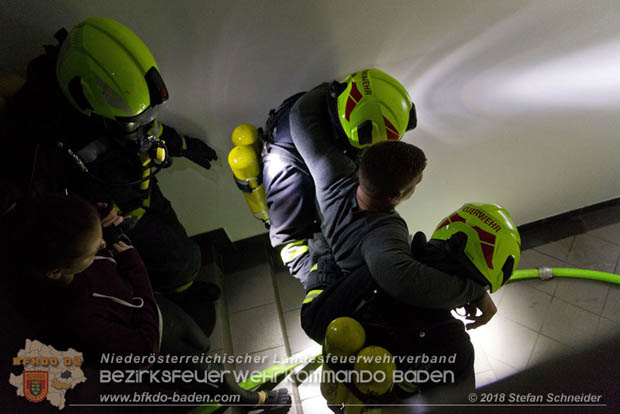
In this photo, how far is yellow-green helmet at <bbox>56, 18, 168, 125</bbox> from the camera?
125 centimetres

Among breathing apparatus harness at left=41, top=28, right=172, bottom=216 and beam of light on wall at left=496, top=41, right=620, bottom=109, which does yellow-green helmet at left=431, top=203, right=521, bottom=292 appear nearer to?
beam of light on wall at left=496, top=41, right=620, bottom=109

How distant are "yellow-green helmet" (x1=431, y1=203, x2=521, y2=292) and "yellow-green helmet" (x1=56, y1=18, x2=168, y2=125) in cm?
145

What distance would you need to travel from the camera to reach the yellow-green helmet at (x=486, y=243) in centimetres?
126

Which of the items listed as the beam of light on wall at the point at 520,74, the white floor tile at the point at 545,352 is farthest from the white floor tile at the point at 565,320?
the beam of light on wall at the point at 520,74

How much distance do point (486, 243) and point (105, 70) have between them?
1714mm

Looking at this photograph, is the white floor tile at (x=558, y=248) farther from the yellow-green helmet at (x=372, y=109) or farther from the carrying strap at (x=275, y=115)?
the carrying strap at (x=275, y=115)

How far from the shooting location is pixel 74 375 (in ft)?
5.20

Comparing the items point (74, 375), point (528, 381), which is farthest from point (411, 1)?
point (74, 375)

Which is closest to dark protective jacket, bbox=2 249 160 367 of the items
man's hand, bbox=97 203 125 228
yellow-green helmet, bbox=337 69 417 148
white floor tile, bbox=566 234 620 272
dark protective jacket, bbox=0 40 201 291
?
man's hand, bbox=97 203 125 228

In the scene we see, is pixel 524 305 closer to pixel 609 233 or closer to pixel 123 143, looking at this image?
pixel 609 233

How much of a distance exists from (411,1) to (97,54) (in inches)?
56.5

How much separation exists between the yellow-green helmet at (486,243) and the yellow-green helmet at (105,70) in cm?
145

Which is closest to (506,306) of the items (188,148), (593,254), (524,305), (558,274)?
(524,305)

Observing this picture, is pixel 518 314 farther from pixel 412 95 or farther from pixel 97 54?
pixel 97 54
